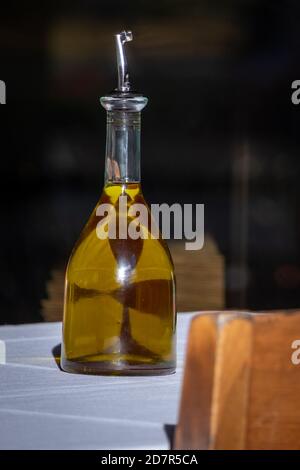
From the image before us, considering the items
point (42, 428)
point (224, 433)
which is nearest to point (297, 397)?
point (224, 433)

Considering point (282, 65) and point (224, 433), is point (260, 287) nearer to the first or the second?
point (282, 65)

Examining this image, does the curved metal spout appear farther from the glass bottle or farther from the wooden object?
the wooden object

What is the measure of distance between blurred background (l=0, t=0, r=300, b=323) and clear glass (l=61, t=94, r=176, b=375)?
3133mm

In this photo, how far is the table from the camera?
53 cm

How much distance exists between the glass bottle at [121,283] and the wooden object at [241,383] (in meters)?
0.24

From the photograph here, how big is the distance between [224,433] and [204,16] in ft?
12.9

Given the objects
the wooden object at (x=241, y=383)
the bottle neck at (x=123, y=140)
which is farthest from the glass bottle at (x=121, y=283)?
the wooden object at (x=241, y=383)

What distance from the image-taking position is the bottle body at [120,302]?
0.71 meters

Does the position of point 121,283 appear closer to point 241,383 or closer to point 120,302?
point 120,302

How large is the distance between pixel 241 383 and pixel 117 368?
0.97ft

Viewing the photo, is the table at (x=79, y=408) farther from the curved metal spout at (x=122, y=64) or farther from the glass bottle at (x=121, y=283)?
the curved metal spout at (x=122, y=64)

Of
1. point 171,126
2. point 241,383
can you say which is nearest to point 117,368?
point 241,383

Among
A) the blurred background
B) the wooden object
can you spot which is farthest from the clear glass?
the blurred background

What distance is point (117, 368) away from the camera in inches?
28.3
